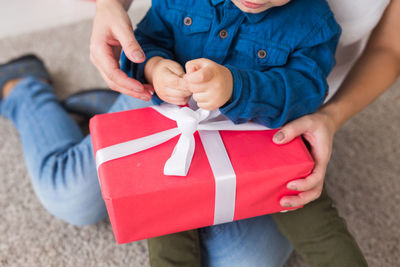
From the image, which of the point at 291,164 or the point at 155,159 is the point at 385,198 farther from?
the point at 155,159

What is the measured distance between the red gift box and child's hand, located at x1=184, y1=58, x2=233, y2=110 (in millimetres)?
101

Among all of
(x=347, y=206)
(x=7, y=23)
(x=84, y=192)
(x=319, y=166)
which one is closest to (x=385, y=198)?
(x=347, y=206)

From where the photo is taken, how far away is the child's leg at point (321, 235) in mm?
681

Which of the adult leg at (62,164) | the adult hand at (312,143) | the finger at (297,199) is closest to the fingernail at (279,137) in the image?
the adult hand at (312,143)

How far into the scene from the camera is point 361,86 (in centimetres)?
77

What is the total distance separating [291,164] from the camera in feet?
1.87

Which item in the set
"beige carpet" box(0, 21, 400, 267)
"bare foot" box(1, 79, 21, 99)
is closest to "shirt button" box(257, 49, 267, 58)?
"beige carpet" box(0, 21, 400, 267)

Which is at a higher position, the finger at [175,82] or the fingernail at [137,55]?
the fingernail at [137,55]

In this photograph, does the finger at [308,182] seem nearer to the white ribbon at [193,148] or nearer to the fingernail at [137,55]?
the white ribbon at [193,148]

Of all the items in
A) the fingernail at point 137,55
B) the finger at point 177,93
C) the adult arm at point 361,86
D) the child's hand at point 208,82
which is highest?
the child's hand at point 208,82

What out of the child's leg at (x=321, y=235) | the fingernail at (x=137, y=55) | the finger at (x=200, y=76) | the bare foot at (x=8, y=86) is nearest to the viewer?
the finger at (x=200, y=76)

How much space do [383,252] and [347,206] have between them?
5.4 inches

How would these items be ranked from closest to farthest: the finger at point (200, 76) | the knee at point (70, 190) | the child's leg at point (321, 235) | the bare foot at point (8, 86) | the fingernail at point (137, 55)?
the finger at point (200, 76)
the fingernail at point (137, 55)
the child's leg at point (321, 235)
the knee at point (70, 190)
the bare foot at point (8, 86)

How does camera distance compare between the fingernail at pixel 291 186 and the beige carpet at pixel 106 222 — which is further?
the beige carpet at pixel 106 222
